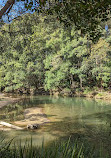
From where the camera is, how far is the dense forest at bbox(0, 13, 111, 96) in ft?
90.8

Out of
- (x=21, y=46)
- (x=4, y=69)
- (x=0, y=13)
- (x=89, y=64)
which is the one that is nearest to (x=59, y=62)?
(x=89, y=64)

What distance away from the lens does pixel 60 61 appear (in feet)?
101

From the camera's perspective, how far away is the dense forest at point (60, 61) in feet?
90.8

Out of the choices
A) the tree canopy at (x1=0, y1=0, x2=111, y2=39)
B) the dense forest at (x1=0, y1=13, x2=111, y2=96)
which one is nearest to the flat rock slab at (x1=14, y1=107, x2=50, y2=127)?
the tree canopy at (x1=0, y1=0, x2=111, y2=39)

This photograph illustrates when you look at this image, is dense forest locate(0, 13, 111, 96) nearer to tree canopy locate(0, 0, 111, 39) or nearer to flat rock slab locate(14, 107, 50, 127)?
flat rock slab locate(14, 107, 50, 127)

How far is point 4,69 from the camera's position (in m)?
39.4

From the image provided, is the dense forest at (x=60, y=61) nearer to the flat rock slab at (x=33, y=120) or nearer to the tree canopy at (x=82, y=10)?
the flat rock slab at (x=33, y=120)

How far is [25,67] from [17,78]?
2.95m

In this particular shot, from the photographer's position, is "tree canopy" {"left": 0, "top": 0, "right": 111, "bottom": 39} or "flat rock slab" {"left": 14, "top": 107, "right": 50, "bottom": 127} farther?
"flat rock slab" {"left": 14, "top": 107, "right": 50, "bottom": 127}

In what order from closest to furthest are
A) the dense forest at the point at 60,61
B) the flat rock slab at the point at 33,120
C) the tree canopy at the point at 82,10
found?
the tree canopy at the point at 82,10
the flat rock slab at the point at 33,120
the dense forest at the point at 60,61

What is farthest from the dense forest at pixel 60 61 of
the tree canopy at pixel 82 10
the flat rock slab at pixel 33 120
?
the tree canopy at pixel 82 10

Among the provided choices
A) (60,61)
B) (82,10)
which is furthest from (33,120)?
(60,61)

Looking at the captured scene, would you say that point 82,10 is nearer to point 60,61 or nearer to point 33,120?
point 33,120

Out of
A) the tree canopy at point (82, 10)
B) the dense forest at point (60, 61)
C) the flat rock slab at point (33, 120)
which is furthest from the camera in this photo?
the dense forest at point (60, 61)
